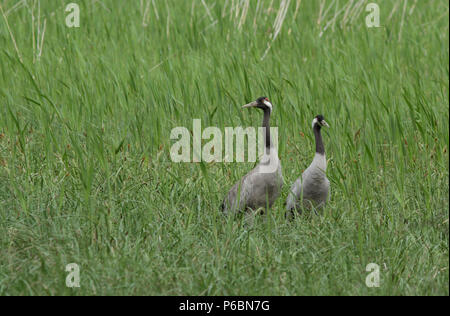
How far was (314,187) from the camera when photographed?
4.85m

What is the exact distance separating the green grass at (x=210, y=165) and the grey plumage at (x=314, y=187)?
0.35 feet

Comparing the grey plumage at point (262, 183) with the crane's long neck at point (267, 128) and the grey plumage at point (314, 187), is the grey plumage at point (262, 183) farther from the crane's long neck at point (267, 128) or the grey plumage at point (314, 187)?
the grey plumage at point (314, 187)

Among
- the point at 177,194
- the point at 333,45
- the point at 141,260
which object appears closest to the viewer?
the point at 141,260

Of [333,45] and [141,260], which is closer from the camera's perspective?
[141,260]

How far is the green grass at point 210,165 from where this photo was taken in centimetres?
402

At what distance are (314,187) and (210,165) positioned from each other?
1056mm

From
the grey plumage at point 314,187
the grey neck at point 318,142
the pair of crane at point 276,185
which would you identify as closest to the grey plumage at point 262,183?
the pair of crane at point 276,185

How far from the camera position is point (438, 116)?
235 inches

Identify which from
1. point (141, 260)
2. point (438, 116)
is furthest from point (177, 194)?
point (438, 116)

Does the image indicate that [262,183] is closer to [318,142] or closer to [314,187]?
[314,187]

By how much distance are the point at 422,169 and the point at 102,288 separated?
2.81 m

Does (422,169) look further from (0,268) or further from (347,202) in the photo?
(0,268)

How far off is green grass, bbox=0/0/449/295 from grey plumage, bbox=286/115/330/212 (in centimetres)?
11

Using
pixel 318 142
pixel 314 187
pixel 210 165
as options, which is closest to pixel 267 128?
pixel 318 142
